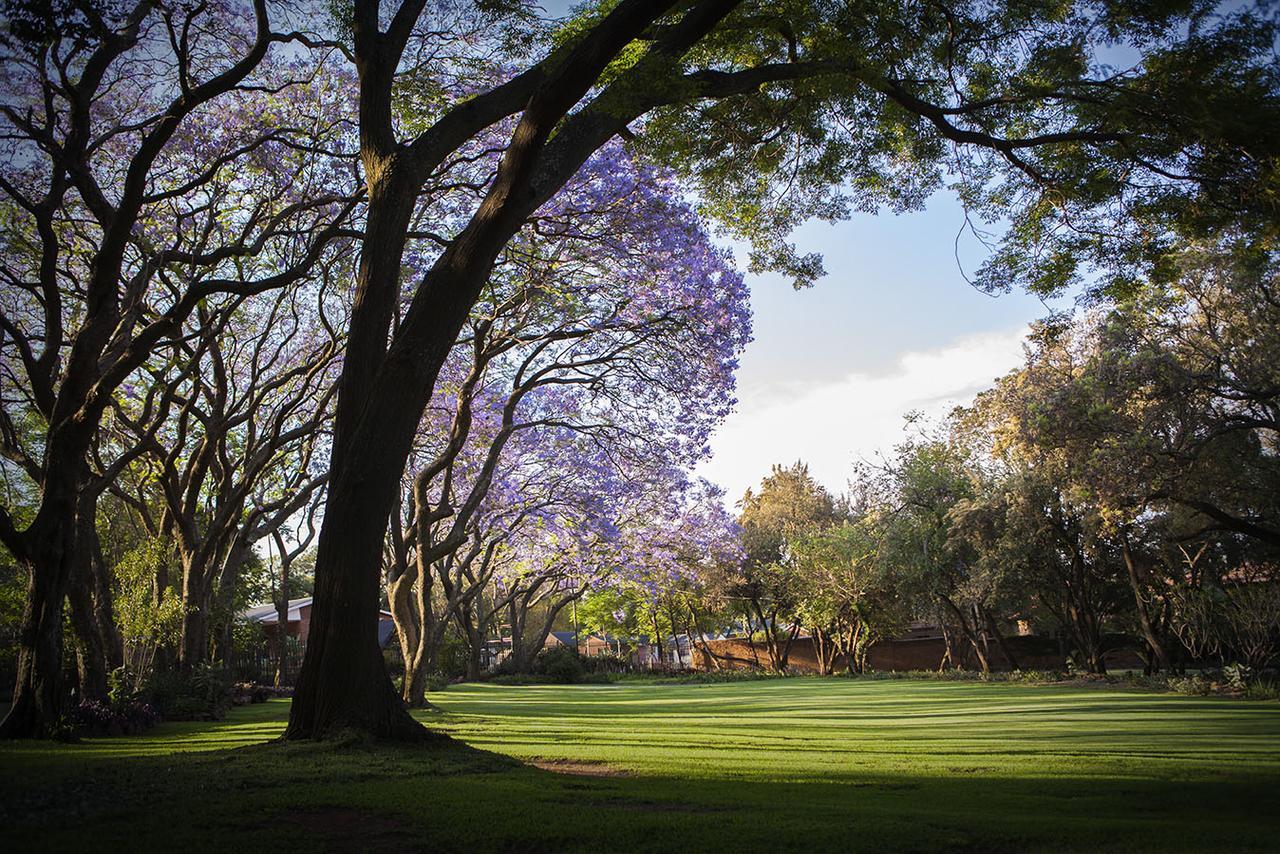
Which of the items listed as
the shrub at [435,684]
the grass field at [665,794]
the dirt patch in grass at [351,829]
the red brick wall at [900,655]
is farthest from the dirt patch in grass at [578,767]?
the red brick wall at [900,655]

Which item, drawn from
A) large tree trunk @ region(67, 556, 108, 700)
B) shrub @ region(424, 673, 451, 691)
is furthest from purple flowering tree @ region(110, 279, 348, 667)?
shrub @ region(424, 673, 451, 691)

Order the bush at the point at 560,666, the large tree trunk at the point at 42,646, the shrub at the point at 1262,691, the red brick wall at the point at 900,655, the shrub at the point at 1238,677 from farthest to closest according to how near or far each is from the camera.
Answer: the bush at the point at 560,666, the red brick wall at the point at 900,655, the shrub at the point at 1238,677, the shrub at the point at 1262,691, the large tree trunk at the point at 42,646

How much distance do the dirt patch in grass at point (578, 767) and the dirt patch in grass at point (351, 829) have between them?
1.92 meters

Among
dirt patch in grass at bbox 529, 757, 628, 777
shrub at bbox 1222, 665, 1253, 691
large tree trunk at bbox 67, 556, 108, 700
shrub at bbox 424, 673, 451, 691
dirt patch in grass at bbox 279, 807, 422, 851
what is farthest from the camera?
shrub at bbox 424, 673, 451, 691

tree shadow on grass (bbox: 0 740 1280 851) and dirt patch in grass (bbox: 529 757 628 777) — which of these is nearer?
tree shadow on grass (bbox: 0 740 1280 851)

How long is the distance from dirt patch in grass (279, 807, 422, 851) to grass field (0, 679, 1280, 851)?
0.05 feet

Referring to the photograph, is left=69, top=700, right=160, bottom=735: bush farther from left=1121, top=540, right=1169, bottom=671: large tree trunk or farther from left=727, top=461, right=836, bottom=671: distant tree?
left=727, top=461, right=836, bottom=671: distant tree

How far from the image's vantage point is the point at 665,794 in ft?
14.6

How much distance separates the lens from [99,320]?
8.01 meters

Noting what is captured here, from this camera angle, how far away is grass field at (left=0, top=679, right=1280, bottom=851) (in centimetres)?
327

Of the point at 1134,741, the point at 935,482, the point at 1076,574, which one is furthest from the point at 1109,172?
the point at 935,482

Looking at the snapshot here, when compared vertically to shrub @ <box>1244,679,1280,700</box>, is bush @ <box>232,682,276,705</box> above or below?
above

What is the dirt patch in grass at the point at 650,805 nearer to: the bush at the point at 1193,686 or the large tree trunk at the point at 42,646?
the large tree trunk at the point at 42,646

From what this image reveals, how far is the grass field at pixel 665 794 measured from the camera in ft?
10.7
